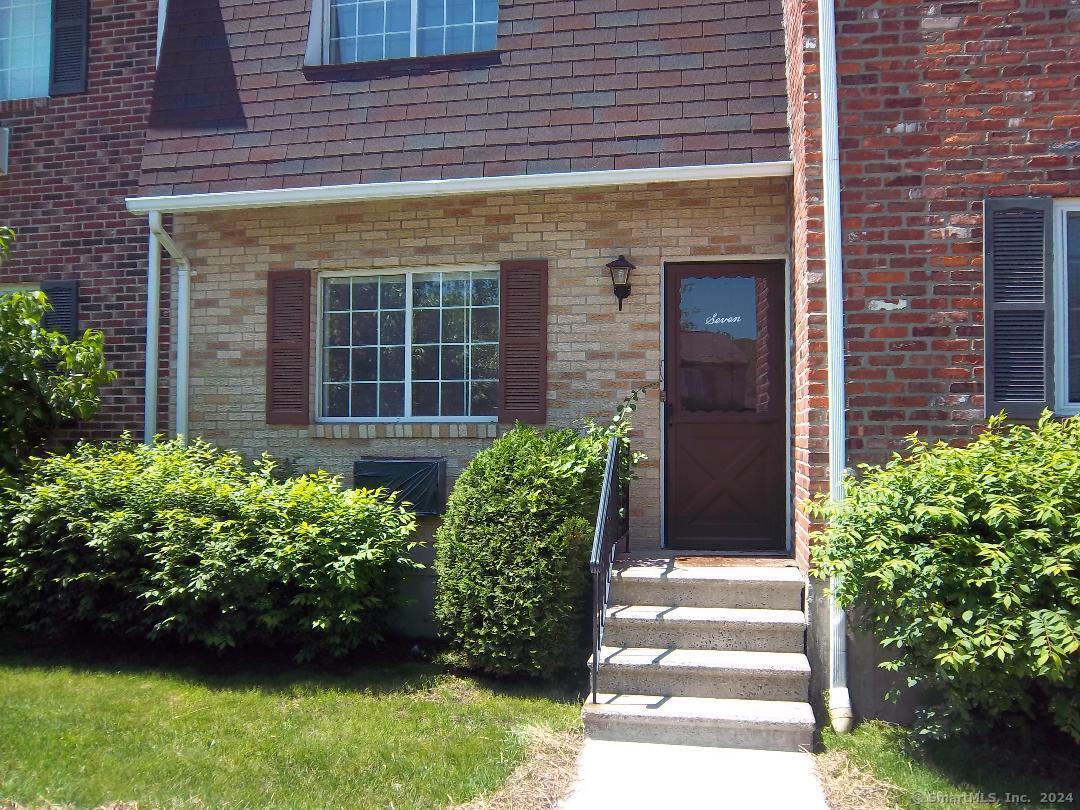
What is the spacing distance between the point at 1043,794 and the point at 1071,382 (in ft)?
8.09

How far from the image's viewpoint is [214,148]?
7.25 m

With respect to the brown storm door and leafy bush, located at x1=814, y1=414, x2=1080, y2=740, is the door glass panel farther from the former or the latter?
leafy bush, located at x1=814, y1=414, x2=1080, y2=740

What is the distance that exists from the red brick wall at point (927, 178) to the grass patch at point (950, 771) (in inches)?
56.7

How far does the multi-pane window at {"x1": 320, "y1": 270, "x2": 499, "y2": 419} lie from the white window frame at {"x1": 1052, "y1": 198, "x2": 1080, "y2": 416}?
12.6 feet

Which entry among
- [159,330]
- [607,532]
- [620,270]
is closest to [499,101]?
[620,270]

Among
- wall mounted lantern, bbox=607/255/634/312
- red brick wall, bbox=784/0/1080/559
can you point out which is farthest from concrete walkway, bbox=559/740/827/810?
Answer: wall mounted lantern, bbox=607/255/634/312

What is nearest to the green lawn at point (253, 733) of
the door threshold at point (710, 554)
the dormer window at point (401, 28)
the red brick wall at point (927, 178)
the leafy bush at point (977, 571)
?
the door threshold at point (710, 554)

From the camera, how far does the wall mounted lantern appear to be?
6.57m

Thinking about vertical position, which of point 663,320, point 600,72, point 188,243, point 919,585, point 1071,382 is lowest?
point 919,585

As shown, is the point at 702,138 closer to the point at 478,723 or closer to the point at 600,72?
the point at 600,72

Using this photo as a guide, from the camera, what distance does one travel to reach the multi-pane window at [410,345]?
7.07 meters

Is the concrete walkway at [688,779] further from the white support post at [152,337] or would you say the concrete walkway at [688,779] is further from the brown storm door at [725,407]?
the white support post at [152,337]

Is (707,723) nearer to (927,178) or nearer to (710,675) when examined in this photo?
(710,675)

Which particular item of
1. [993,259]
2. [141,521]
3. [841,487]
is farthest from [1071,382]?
[141,521]
